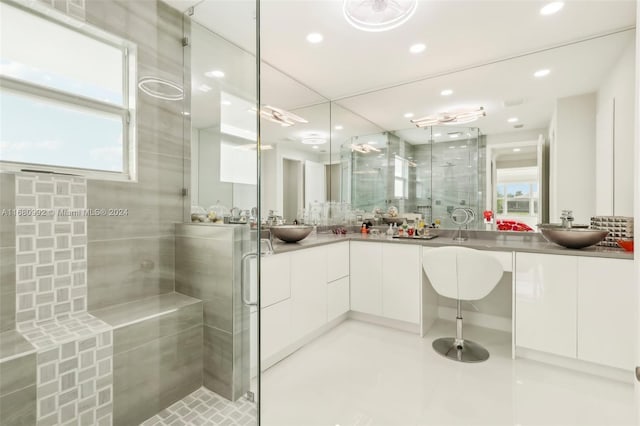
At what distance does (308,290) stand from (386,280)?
0.84 meters

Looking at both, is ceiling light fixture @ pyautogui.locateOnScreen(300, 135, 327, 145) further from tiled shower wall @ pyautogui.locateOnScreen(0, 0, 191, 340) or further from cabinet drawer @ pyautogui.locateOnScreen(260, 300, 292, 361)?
cabinet drawer @ pyautogui.locateOnScreen(260, 300, 292, 361)

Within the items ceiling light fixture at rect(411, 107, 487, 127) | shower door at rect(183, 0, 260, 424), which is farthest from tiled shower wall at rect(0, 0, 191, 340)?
ceiling light fixture at rect(411, 107, 487, 127)

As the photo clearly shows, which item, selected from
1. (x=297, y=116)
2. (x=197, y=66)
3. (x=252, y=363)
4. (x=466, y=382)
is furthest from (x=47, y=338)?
(x=297, y=116)

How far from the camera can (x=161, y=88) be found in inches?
83.4

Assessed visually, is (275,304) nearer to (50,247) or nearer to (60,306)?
(60,306)

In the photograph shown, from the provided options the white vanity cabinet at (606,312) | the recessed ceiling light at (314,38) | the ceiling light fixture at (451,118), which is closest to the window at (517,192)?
the ceiling light fixture at (451,118)

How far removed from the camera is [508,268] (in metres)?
2.36

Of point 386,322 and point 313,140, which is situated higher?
point 313,140

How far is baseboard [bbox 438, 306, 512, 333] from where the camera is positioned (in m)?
2.89

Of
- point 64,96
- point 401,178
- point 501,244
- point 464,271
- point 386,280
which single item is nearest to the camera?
point 64,96

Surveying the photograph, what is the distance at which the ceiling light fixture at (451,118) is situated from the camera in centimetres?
295

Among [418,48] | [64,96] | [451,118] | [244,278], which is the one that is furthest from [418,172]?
[64,96]

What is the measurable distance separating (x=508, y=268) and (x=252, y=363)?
82.4 inches

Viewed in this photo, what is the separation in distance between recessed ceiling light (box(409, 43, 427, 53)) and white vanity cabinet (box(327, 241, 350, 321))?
1.91 m
